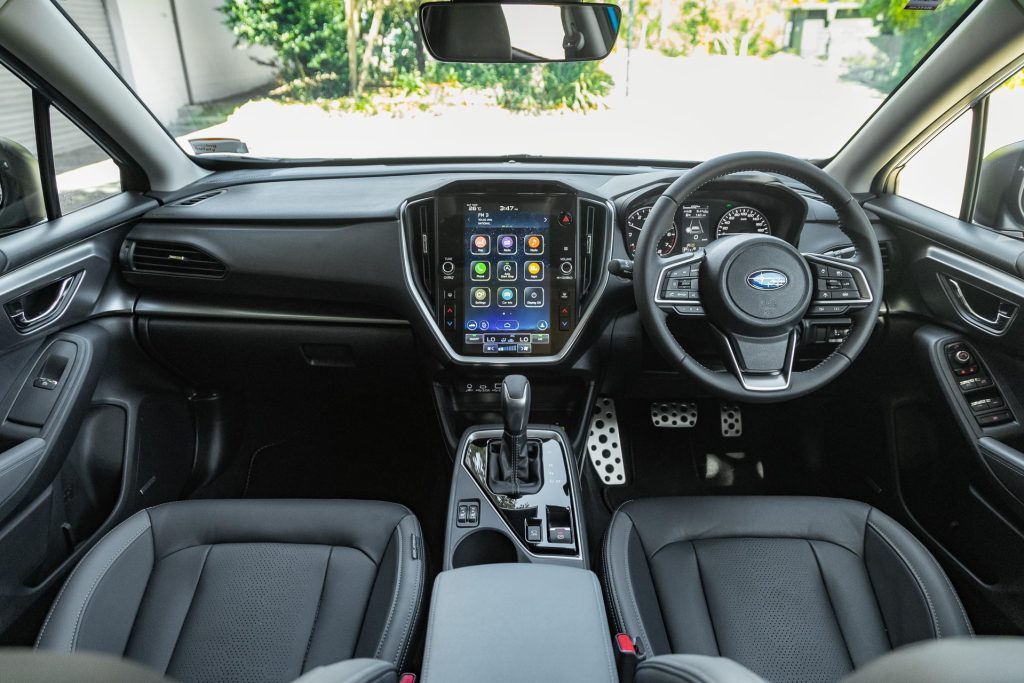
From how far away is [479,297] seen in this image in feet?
7.22

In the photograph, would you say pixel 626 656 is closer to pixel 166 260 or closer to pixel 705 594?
pixel 705 594

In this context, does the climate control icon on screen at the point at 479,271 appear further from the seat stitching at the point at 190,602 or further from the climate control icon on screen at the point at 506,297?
the seat stitching at the point at 190,602

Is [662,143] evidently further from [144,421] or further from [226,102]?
[226,102]

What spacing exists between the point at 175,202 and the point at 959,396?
8.62 feet

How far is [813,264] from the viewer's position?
74.1 inches

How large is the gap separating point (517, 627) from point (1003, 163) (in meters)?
1.96

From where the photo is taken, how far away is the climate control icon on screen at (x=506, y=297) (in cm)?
219

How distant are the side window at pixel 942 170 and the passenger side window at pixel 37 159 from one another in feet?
8.91

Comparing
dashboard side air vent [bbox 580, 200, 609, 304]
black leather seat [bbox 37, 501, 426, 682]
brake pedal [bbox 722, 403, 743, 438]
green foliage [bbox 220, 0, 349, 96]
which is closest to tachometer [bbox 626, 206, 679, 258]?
dashboard side air vent [bbox 580, 200, 609, 304]

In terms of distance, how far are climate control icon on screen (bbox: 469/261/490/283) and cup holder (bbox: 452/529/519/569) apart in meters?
0.77

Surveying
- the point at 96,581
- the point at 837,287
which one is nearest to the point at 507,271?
the point at 837,287

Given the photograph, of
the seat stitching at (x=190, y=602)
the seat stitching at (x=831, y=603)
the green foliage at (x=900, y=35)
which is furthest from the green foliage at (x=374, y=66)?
the seat stitching at (x=190, y=602)

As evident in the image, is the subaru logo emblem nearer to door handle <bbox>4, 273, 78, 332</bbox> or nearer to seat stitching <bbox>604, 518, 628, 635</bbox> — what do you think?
seat stitching <bbox>604, 518, 628, 635</bbox>

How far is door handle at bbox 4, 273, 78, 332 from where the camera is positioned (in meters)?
1.92
